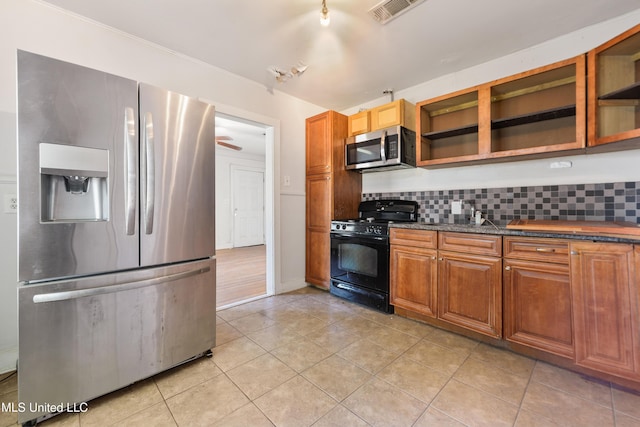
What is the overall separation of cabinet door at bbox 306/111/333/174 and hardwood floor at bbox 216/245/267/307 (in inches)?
68.2

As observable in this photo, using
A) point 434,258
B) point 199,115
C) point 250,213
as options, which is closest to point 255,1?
point 199,115

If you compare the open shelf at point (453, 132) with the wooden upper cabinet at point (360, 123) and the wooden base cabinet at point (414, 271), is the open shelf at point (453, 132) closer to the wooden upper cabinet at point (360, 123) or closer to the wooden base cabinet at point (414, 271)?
the wooden upper cabinet at point (360, 123)

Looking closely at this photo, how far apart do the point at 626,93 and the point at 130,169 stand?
124 inches

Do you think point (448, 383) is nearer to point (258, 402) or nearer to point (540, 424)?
point (540, 424)

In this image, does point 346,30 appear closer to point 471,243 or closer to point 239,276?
point 471,243

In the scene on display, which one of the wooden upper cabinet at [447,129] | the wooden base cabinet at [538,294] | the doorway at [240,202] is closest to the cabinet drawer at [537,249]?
the wooden base cabinet at [538,294]

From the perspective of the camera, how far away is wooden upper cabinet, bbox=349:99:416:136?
288 cm

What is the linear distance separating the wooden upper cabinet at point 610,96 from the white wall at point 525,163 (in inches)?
9.4

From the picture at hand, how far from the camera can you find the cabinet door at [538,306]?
1681 millimetres

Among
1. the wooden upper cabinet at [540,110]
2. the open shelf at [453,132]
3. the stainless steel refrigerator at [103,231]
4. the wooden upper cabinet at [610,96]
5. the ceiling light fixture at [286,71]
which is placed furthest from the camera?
the ceiling light fixture at [286,71]

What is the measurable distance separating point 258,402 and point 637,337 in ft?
6.95

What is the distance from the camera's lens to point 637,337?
4.72ft

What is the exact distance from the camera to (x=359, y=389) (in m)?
1.54

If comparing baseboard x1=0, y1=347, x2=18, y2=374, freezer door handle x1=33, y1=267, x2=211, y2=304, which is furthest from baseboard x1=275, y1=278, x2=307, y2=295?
baseboard x1=0, y1=347, x2=18, y2=374
